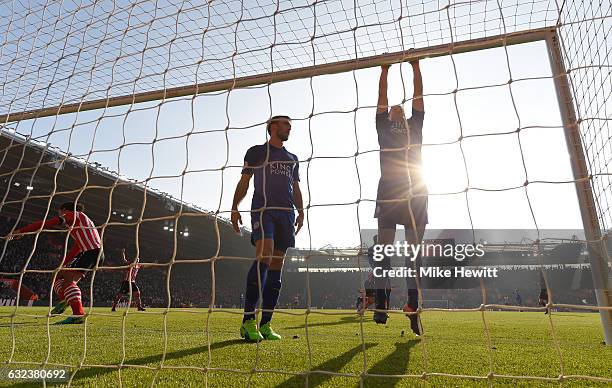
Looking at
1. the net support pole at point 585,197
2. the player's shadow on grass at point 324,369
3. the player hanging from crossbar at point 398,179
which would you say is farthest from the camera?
the player hanging from crossbar at point 398,179

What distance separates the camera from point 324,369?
210 centimetres

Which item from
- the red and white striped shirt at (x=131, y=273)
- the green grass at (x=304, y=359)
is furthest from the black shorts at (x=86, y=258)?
the green grass at (x=304, y=359)

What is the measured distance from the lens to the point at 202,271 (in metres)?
35.7

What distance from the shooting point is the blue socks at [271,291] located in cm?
312

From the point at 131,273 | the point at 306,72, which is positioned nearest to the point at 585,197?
the point at 306,72

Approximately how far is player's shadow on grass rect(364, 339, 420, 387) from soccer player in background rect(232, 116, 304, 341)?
96 centimetres

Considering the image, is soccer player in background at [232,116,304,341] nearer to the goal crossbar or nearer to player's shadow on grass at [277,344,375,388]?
the goal crossbar

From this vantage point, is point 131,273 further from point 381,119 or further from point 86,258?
point 381,119

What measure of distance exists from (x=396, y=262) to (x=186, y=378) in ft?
89.9

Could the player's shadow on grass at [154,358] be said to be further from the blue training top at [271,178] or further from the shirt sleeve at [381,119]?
the shirt sleeve at [381,119]

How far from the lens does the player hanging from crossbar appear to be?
293 cm

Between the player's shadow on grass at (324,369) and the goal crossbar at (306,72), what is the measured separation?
1.72 metres

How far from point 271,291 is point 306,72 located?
1.58 metres

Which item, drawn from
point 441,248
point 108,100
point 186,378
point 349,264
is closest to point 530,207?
point 186,378
